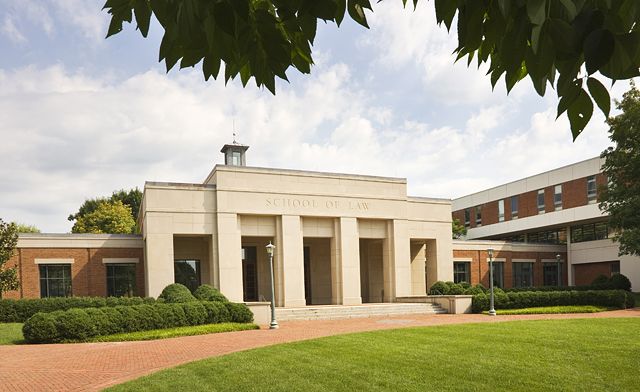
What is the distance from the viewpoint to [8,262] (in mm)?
29094

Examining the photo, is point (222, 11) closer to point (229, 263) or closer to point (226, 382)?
point (226, 382)

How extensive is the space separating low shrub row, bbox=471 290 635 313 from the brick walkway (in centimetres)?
1072

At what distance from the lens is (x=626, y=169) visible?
32.5 m

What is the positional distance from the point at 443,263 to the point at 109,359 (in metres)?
25.8

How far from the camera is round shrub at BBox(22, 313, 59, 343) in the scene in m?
18.1

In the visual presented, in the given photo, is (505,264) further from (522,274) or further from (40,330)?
(40,330)

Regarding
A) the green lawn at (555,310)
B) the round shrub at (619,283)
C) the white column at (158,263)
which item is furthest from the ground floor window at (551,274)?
the white column at (158,263)

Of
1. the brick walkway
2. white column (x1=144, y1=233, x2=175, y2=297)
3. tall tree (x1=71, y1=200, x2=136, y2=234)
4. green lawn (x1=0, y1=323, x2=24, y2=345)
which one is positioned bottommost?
green lawn (x1=0, y1=323, x2=24, y2=345)

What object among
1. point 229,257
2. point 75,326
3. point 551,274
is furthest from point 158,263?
point 551,274

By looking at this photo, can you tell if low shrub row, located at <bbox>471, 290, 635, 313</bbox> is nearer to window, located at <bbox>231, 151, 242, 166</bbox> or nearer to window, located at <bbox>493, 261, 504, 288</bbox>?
window, located at <bbox>493, 261, 504, 288</bbox>

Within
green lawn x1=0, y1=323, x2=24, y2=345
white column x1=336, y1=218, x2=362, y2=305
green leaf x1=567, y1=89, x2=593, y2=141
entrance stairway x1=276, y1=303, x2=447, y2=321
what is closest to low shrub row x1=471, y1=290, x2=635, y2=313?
entrance stairway x1=276, y1=303, x2=447, y2=321

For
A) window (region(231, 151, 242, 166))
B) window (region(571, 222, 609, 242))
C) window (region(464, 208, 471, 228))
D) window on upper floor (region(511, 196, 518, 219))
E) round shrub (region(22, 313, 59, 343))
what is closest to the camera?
round shrub (region(22, 313, 59, 343))

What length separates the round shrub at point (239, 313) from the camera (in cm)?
2322

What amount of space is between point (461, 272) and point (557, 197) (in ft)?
38.2
